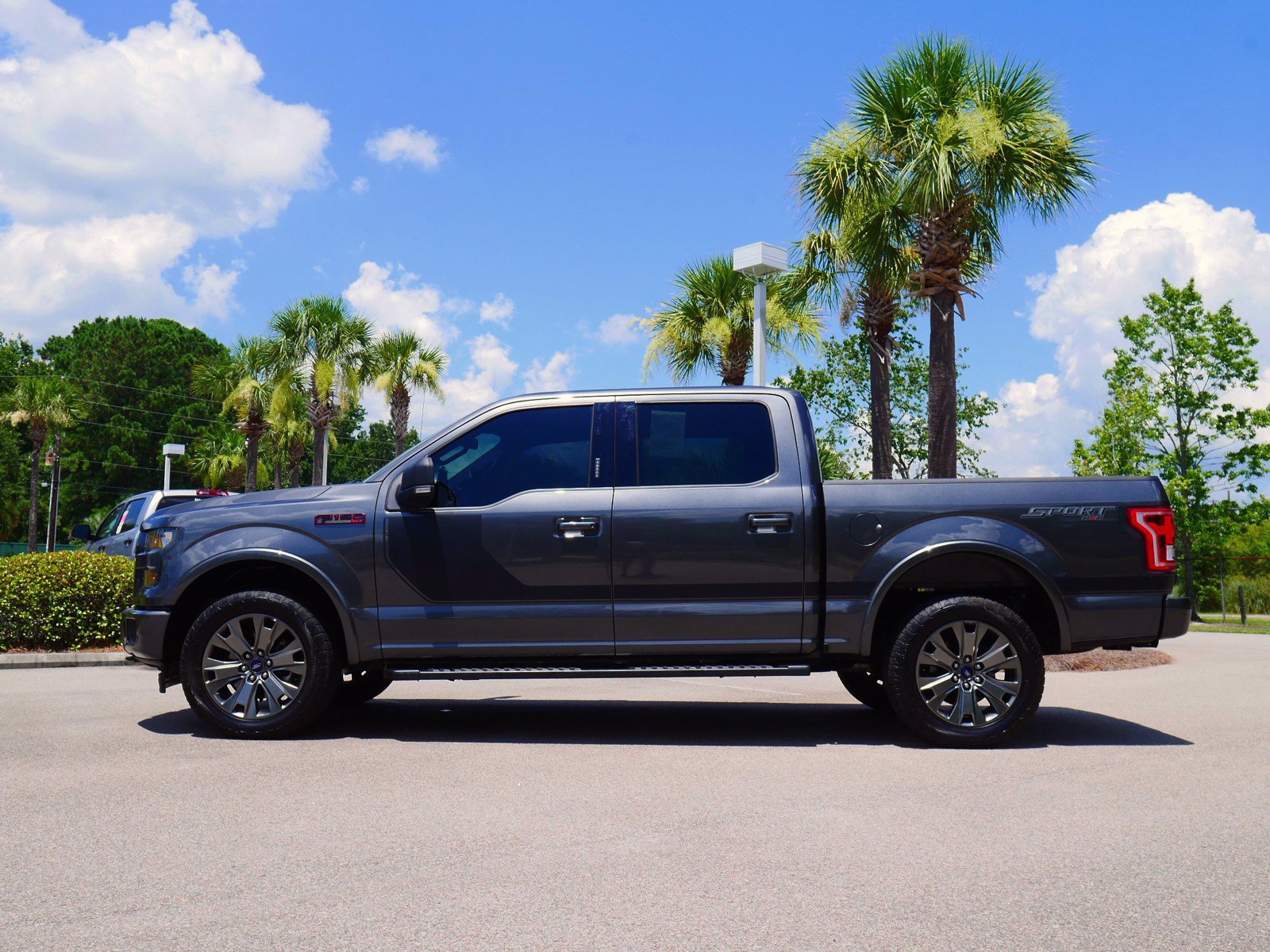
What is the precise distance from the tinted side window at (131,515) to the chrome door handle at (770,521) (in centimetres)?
1321

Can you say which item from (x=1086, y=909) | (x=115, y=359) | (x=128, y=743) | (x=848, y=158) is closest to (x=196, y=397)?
(x=115, y=359)

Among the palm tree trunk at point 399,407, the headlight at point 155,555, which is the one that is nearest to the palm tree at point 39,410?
the palm tree trunk at point 399,407

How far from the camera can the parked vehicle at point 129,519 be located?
52.9 ft

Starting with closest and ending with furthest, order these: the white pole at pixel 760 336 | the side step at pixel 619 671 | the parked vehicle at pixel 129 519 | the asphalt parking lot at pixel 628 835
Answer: the asphalt parking lot at pixel 628 835 < the side step at pixel 619 671 < the white pole at pixel 760 336 < the parked vehicle at pixel 129 519

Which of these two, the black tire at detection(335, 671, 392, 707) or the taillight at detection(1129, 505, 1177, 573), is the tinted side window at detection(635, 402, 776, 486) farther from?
the black tire at detection(335, 671, 392, 707)

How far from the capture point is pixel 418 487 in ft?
21.1

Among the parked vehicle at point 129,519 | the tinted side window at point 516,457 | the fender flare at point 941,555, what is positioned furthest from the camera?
the parked vehicle at point 129,519

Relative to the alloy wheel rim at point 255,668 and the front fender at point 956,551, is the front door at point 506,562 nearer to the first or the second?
the alloy wheel rim at point 255,668

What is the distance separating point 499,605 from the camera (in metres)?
6.46

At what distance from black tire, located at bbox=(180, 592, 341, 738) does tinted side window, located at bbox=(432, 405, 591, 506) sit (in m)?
1.11

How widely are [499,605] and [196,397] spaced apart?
6667 cm

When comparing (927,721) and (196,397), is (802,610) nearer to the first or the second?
(927,721)

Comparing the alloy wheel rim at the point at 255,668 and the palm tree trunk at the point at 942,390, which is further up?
the palm tree trunk at the point at 942,390

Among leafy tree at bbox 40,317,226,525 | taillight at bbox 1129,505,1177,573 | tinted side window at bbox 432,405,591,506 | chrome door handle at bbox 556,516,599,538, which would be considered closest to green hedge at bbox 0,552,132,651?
tinted side window at bbox 432,405,591,506
